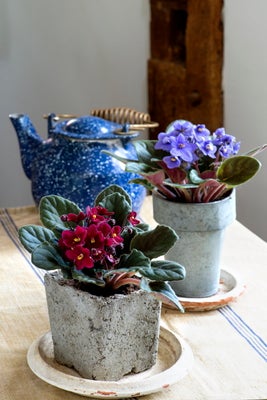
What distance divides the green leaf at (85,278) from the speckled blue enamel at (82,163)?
2.23ft

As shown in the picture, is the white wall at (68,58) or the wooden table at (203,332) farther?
the white wall at (68,58)

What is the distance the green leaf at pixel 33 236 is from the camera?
114 cm

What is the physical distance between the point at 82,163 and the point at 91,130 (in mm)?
82

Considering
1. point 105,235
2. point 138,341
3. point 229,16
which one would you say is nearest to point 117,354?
point 138,341

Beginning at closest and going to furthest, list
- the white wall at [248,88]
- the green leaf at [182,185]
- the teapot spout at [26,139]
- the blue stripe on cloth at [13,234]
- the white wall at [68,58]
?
the green leaf at [182,185] < the blue stripe on cloth at [13,234] < the teapot spout at [26,139] < the white wall at [248,88] < the white wall at [68,58]

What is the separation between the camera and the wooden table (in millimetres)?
1124

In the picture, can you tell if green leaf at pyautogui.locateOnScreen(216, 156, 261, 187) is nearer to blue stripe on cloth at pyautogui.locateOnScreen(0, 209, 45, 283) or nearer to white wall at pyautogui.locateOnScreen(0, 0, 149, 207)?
blue stripe on cloth at pyautogui.locateOnScreen(0, 209, 45, 283)

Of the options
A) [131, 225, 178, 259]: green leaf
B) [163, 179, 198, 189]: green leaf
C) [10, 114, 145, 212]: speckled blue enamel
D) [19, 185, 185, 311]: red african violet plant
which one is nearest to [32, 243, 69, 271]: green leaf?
[19, 185, 185, 311]: red african violet plant

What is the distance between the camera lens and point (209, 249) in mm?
1396

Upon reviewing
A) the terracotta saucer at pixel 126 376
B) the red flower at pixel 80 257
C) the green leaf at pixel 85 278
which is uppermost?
the red flower at pixel 80 257

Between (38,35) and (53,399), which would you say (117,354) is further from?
(38,35)

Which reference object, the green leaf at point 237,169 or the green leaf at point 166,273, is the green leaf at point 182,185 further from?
the green leaf at point 166,273

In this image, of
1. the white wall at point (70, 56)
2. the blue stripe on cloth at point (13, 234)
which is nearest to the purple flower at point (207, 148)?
the blue stripe on cloth at point (13, 234)

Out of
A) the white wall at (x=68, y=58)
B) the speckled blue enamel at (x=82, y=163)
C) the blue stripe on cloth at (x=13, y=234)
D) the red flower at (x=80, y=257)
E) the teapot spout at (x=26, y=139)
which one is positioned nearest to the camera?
the red flower at (x=80, y=257)
